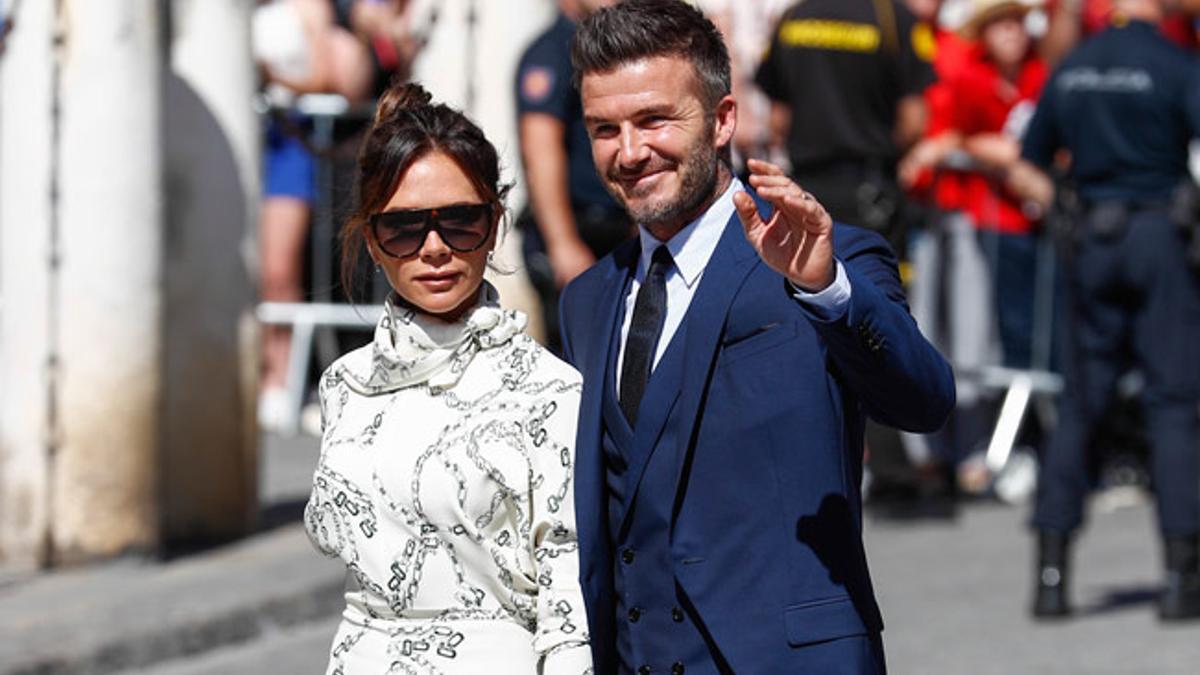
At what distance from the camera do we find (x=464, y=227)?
434cm

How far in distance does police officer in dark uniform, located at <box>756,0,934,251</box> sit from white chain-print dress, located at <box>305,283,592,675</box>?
23.4ft

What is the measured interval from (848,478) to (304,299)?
33.3 ft

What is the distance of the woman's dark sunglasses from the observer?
4324 millimetres

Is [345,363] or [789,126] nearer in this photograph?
[345,363]

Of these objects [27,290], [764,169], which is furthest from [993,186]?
[764,169]

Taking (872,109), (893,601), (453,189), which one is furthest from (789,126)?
(453,189)

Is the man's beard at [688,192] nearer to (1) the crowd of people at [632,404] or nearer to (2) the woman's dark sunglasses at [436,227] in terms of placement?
(1) the crowd of people at [632,404]

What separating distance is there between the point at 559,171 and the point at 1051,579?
2.27 m

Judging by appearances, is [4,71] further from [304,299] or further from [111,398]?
[304,299]

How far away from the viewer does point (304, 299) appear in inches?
560

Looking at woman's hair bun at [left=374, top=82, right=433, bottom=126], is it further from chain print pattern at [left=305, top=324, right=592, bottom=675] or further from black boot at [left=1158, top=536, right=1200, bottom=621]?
black boot at [left=1158, top=536, right=1200, bottom=621]

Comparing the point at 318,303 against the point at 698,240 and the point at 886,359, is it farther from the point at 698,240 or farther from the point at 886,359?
the point at 886,359

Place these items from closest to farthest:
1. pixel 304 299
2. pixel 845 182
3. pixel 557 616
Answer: pixel 557 616 < pixel 845 182 < pixel 304 299

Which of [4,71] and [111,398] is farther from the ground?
[4,71]
